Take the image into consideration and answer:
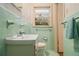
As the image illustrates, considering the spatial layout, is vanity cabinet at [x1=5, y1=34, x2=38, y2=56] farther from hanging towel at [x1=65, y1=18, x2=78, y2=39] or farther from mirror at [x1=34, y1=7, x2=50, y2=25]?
hanging towel at [x1=65, y1=18, x2=78, y2=39]

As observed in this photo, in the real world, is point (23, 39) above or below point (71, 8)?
below

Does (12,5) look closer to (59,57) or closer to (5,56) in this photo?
(5,56)

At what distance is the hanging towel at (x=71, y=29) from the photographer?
1369 mm

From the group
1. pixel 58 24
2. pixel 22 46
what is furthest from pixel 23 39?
pixel 58 24

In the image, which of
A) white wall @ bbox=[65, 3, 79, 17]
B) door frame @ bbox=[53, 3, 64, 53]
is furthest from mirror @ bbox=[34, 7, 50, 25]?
white wall @ bbox=[65, 3, 79, 17]

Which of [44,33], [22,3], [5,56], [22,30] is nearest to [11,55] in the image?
[5,56]

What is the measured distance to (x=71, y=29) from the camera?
1374 mm

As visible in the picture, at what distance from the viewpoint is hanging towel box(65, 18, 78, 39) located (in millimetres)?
1369

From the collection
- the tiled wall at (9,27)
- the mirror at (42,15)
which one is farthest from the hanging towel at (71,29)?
the tiled wall at (9,27)

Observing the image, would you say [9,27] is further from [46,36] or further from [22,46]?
[46,36]

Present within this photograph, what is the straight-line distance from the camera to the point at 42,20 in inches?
54.8

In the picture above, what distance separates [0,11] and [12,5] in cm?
12

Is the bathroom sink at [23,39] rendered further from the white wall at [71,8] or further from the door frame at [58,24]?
the white wall at [71,8]

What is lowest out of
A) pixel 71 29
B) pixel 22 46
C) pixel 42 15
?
pixel 22 46
